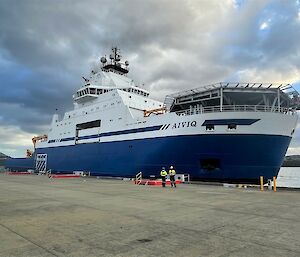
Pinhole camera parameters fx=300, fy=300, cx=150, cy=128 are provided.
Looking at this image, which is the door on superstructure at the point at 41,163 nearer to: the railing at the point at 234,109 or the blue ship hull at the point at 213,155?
the blue ship hull at the point at 213,155

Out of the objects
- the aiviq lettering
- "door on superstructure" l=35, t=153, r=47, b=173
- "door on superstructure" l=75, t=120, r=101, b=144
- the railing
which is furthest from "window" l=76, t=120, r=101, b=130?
the railing

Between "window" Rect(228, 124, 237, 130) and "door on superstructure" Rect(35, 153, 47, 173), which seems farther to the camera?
"door on superstructure" Rect(35, 153, 47, 173)

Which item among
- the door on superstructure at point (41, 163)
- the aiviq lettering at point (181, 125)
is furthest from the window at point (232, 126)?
the door on superstructure at point (41, 163)

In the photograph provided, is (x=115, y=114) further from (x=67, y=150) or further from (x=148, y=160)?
(x=67, y=150)

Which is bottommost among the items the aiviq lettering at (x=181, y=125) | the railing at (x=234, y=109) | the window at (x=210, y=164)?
the window at (x=210, y=164)

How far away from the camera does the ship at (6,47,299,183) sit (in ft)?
76.3

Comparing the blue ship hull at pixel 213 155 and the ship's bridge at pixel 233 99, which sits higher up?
the ship's bridge at pixel 233 99

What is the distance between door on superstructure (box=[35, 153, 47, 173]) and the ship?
47.5 ft

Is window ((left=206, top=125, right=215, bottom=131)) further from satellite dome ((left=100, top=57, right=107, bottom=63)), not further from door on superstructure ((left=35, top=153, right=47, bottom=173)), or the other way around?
door on superstructure ((left=35, top=153, right=47, bottom=173))

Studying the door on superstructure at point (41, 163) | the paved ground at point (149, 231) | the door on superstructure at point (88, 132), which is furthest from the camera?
the door on superstructure at point (41, 163)

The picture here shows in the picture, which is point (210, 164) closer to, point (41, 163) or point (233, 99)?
point (233, 99)

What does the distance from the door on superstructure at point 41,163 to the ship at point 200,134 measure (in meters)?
14.5

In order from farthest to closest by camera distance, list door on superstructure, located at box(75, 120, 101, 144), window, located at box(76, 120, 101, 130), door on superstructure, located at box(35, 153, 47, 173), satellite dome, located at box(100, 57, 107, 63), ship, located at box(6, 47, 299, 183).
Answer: door on superstructure, located at box(35, 153, 47, 173) < satellite dome, located at box(100, 57, 107, 63) < window, located at box(76, 120, 101, 130) < door on superstructure, located at box(75, 120, 101, 144) < ship, located at box(6, 47, 299, 183)

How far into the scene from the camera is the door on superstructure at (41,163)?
47281 mm
